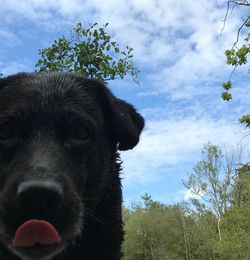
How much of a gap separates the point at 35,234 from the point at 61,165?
72 centimetres

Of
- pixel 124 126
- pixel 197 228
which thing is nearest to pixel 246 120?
pixel 124 126

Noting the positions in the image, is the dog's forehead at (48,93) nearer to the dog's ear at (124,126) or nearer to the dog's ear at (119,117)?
the dog's ear at (119,117)

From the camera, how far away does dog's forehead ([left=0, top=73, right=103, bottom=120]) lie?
5.05m

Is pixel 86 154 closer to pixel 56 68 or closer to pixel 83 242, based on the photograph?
pixel 83 242

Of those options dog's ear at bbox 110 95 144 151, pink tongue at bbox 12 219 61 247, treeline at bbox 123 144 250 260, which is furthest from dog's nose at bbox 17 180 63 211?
treeline at bbox 123 144 250 260

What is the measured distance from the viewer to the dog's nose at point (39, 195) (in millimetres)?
4031

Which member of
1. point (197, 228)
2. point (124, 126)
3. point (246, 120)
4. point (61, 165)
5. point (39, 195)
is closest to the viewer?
point (39, 195)

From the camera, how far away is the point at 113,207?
554cm

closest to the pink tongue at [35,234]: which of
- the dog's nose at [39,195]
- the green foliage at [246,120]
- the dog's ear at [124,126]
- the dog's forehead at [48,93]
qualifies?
the dog's nose at [39,195]

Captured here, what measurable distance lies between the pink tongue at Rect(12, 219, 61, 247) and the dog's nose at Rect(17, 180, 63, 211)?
0.12 meters

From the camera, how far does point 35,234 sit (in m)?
4.05

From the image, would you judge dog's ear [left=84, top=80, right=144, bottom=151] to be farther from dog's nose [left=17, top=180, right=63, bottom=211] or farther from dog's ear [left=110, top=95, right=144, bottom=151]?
dog's nose [left=17, top=180, right=63, bottom=211]

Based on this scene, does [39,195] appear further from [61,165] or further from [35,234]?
[61,165]

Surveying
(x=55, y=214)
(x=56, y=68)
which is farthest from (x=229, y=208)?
(x=55, y=214)
